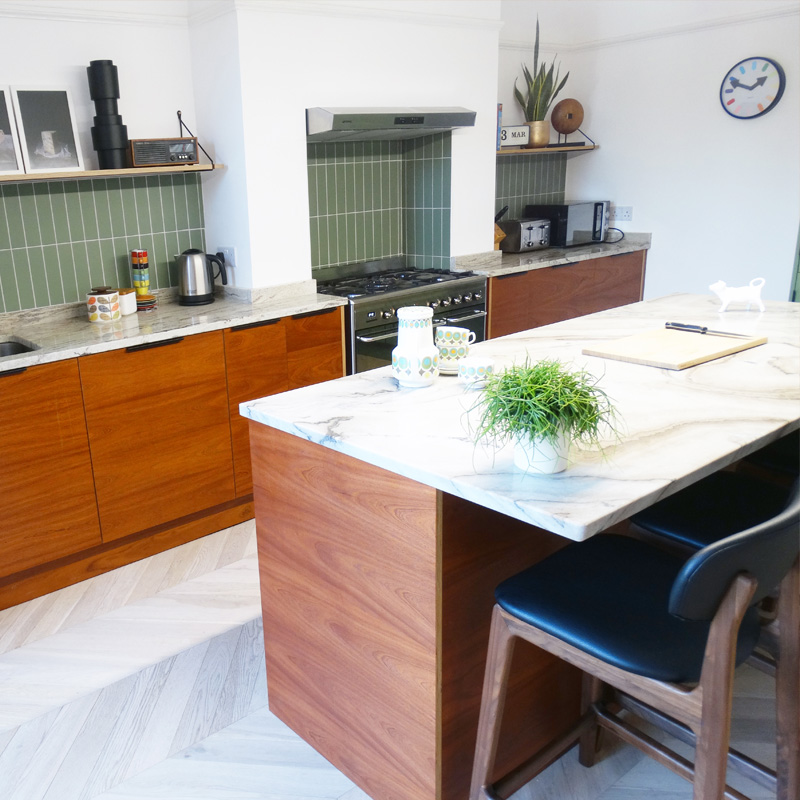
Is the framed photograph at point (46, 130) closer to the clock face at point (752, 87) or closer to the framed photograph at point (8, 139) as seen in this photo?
the framed photograph at point (8, 139)

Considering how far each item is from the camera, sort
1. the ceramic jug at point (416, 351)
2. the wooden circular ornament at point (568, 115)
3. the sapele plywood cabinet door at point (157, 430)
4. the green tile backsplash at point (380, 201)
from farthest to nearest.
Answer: the wooden circular ornament at point (568, 115) < the green tile backsplash at point (380, 201) < the sapele plywood cabinet door at point (157, 430) < the ceramic jug at point (416, 351)

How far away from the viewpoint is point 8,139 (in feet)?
9.56

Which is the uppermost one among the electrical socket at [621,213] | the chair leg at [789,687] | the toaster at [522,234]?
the electrical socket at [621,213]

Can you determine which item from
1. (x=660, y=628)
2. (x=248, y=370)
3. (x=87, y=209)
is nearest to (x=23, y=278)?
(x=87, y=209)

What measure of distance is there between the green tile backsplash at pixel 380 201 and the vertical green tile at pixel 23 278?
4.62 ft

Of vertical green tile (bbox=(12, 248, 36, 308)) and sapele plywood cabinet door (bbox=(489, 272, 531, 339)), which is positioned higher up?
vertical green tile (bbox=(12, 248, 36, 308))

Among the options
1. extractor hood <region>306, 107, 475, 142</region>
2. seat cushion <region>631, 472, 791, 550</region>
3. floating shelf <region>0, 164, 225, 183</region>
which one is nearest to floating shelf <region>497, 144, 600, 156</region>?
extractor hood <region>306, 107, 475, 142</region>

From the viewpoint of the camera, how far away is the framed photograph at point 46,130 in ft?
9.75

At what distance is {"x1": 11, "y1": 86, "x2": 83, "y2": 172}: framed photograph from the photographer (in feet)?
9.75

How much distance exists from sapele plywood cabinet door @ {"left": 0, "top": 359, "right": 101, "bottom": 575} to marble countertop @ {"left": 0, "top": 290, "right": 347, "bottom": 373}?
0.23 ft

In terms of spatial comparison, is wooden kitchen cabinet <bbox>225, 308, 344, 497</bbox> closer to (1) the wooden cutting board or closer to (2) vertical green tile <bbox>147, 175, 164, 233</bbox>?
(2) vertical green tile <bbox>147, 175, 164, 233</bbox>

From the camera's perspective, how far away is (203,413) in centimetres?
313

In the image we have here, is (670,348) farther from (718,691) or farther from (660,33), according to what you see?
(660,33)

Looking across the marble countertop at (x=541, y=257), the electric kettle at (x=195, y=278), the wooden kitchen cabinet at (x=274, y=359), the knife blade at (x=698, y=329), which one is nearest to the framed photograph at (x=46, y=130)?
the electric kettle at (x=195, y=278)
